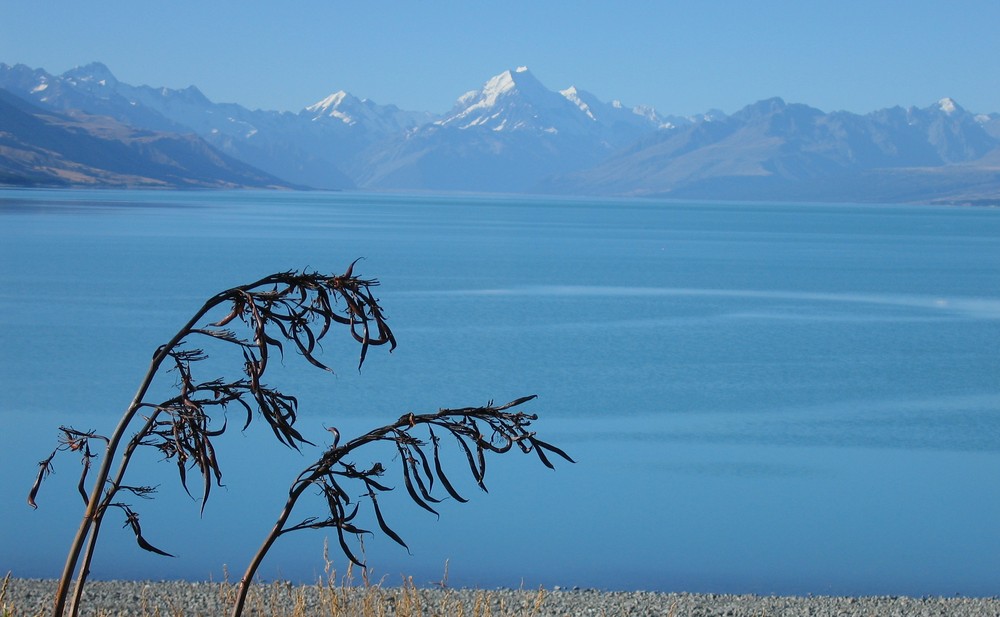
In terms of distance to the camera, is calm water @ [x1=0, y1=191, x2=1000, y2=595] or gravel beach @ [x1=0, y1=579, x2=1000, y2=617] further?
calm water @ [x1=0, y1=191, x2=1000, y2=595]

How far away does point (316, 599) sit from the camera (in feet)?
32.9

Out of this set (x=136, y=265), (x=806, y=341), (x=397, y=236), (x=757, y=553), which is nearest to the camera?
(x=757, y=553)

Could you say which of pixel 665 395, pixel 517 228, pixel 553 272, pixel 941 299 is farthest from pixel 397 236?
pixel 665 395

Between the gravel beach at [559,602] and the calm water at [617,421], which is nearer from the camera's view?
the gravel beach at [559,602]

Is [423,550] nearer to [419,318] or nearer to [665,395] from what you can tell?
[665,395]

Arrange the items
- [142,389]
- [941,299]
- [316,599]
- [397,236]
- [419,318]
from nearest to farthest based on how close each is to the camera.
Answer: [142,389] → [316,599] → [419,318] → [941,299] → [397,236]

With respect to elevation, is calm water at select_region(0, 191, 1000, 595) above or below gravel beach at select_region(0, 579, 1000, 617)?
below

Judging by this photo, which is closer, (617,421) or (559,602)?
(559,602)

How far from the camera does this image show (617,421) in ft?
71.9

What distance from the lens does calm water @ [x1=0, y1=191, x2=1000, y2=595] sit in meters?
13.5

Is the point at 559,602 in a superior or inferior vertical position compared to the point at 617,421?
superior

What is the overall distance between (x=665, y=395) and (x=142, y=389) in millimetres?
22280

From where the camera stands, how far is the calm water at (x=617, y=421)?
13.5 metres

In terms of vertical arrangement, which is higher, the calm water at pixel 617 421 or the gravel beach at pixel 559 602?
the gravel beach at pixel 559 602
